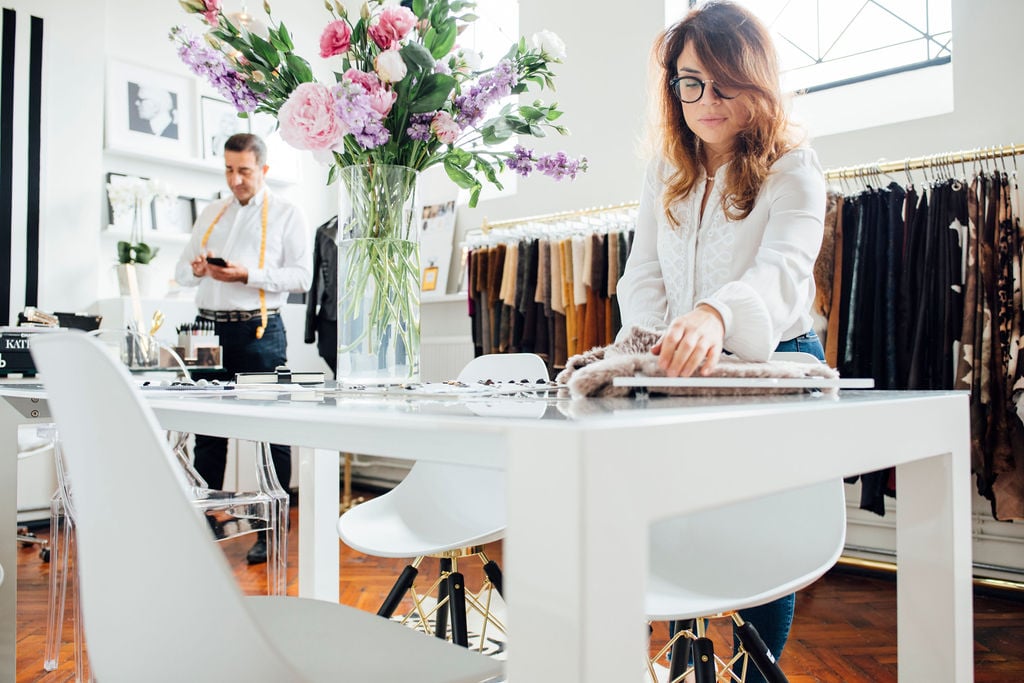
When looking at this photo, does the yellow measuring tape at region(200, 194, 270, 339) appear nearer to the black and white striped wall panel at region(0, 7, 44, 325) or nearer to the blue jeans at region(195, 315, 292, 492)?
the blue jeans at region(195, 315, 292, 492)

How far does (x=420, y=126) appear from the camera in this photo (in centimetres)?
116

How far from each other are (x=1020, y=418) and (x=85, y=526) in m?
2.55

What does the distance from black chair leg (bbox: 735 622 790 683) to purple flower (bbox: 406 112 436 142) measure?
0.92m

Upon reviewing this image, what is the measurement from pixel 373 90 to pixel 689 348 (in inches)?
23.7

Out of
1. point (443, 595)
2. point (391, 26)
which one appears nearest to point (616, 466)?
point (391, 26)

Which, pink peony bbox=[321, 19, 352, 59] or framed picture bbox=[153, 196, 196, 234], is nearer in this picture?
pink peony bbox=[321, 19, 352, 59]

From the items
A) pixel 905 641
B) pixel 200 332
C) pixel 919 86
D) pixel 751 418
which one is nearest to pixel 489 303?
pixel 200 332

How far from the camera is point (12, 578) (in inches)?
57.9

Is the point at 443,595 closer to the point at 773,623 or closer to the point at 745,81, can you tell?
the point at 773,623

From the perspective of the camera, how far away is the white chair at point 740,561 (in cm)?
109

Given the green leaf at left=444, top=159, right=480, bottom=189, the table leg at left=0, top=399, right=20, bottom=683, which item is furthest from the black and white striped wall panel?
the green leaf at left=444, top=159, right=480, bottom=189

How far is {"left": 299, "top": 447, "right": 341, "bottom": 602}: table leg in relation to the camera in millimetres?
1510

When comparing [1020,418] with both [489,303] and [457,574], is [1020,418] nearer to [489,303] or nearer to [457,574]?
[457,574]

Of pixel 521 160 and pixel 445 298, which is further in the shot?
pixel 445 298
